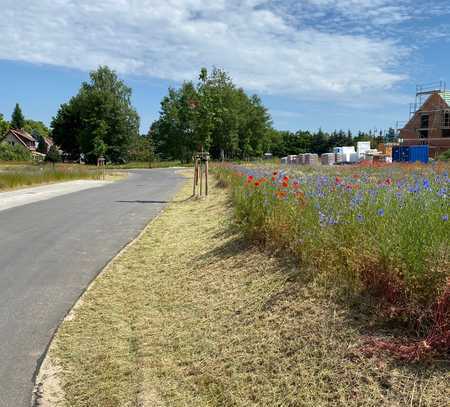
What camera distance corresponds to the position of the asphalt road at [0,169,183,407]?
4223 millimetres

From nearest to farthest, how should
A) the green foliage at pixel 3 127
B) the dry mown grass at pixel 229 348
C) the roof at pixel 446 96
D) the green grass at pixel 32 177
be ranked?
the dry mown grass at pixel 229 348 → the green grass at pixel 32 177 → the roof at pixel 446 96 → the green foliage at pixel 3 127

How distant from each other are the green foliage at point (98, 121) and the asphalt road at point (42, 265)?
54083 millimetres

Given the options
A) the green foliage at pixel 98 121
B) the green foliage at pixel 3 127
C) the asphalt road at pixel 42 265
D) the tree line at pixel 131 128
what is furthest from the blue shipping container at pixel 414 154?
the green foliage at pixel 3 127

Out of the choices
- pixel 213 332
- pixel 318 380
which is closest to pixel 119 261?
pixel 213 332

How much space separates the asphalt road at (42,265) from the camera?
422 centimetres

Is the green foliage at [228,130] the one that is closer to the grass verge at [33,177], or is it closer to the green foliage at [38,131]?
the grass verge at [33,177]

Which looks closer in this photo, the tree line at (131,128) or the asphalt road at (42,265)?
the asphalt road at (42,265)

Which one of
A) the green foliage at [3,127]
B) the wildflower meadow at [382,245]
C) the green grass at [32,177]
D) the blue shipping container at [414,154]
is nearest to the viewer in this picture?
the wildflower meadow at [382,245]

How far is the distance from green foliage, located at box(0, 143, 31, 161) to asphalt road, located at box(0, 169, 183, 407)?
58168 millimetres

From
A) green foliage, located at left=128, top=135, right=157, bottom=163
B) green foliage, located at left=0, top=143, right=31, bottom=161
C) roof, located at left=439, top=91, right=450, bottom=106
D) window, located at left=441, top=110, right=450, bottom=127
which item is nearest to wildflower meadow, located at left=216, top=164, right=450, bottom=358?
window, located at left=441, top=110, right=450, bottom=127

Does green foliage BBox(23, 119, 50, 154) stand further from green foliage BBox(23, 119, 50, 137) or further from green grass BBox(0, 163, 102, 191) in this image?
green grass BBox(0, 163, 102, 191)

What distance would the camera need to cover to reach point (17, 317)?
5.19 meters

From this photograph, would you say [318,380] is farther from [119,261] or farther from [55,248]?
[55,248]

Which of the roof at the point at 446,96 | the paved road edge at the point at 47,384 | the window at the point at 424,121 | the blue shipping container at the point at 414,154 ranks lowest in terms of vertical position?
the paved road edge at the point at 47,384
